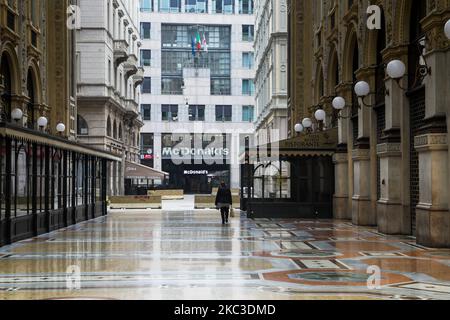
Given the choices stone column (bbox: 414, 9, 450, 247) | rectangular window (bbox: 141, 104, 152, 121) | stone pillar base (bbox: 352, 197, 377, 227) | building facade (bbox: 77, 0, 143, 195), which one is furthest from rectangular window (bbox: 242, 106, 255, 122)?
stone column (bbox: 414, 9, 450, 247)

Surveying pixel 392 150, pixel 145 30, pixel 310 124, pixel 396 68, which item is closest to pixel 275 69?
pixel 310 124

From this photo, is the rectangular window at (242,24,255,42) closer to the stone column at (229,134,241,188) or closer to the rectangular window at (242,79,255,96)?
the rectangular window at (242,79,255,96)

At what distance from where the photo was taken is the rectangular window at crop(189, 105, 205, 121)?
90.6 meters

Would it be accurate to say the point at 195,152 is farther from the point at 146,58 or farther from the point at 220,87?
the point at 146,58

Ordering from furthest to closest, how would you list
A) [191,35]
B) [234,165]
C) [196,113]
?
[191,35], [196,113], [234,165]

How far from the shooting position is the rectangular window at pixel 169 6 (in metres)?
90.4

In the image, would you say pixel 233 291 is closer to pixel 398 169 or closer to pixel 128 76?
pixel 398 169

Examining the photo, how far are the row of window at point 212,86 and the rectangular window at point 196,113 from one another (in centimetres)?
253

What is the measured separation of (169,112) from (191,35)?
1026 cm

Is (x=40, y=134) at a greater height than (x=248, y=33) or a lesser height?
lesser

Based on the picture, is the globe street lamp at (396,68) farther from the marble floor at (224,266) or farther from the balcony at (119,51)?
the balcony at (119,51)

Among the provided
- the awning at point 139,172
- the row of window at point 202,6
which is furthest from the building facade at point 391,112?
the row of window at point 202,6

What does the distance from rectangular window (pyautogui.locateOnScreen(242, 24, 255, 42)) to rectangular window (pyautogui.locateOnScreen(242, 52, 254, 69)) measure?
1792 millimetres

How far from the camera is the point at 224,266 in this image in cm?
1450
